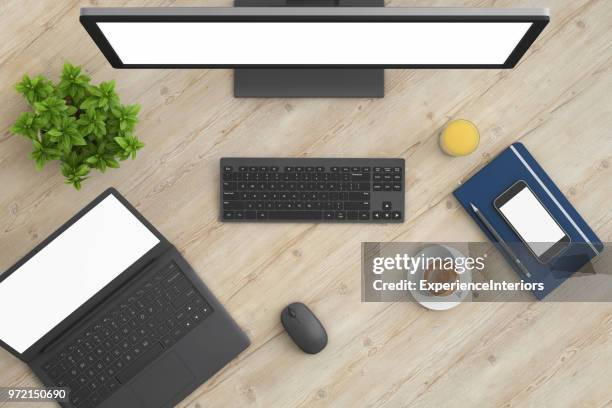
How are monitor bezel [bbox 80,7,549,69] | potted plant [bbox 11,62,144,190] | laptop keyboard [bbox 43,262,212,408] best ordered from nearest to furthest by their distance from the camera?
monitor bezel [bbox 80,7,549,69]
potted plant [bbox 11,62,144,190]
laptop keyboard [bbox 43,262,212,408]

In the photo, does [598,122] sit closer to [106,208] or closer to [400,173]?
[400,173]

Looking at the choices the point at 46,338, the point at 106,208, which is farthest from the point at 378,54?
the point at 46,338

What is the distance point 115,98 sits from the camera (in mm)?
1086

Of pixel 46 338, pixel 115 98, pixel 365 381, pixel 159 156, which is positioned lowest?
pixel 365 381

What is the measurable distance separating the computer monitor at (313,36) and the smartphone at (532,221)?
1.05 feet

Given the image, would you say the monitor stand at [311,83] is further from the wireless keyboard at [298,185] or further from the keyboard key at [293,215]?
the keyboard key at [293,215]

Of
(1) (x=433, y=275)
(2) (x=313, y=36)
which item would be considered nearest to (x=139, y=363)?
(1) (x=433, y=275)

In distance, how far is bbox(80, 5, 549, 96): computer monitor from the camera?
83 centimetres

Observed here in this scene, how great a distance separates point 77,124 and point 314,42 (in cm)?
46

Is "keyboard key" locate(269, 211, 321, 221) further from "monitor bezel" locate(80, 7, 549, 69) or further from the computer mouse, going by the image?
"monitor bezel" locate(80, 7, 549, 69)

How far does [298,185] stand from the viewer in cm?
123

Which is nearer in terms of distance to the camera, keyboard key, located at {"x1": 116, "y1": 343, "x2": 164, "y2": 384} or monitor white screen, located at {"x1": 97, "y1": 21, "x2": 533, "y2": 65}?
monitor white screen, located at {"x1": 97, "y1": 21, "x2": 533, "y2": 65}

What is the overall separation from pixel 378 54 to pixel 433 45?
3.6 inches

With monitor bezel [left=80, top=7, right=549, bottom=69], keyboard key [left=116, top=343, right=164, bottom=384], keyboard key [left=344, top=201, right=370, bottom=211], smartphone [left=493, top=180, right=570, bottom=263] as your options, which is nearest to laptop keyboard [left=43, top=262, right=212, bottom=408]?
keyboard key [left=116, top=343, right=164, bottom=384]
